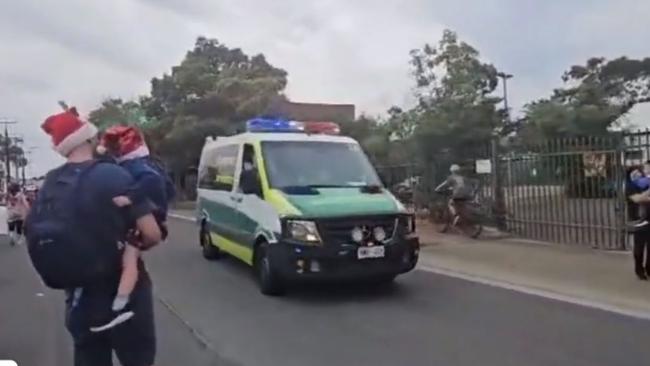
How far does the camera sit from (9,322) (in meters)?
8.25

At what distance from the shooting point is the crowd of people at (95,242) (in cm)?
314

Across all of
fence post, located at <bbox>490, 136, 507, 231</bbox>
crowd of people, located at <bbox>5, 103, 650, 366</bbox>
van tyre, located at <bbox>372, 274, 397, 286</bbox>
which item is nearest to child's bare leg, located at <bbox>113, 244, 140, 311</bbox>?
crowd of people, located at <bbox>5, 103, 650, 366</bbox>

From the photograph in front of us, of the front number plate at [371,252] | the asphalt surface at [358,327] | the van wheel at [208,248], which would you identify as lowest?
the asphalt surface at [358,327]

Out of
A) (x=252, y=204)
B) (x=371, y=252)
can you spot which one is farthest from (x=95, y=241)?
(x=252, y=204)

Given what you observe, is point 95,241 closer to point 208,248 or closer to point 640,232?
point 640,232

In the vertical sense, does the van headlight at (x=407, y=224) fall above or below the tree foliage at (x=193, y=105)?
below

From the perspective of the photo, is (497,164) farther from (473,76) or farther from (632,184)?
(473,76)

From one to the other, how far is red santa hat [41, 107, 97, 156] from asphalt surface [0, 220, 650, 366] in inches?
134

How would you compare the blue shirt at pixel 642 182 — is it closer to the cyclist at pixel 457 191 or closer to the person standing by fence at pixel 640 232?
the person standing by fence at pixel 640 232

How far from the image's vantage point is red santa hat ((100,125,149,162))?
406 centimetres

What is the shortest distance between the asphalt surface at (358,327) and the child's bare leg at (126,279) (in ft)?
10.3

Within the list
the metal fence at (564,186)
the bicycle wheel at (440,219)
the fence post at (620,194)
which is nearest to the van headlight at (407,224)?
the metal fence at (564,186)

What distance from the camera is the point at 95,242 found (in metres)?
3.17

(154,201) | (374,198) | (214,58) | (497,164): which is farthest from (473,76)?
(214,58)
